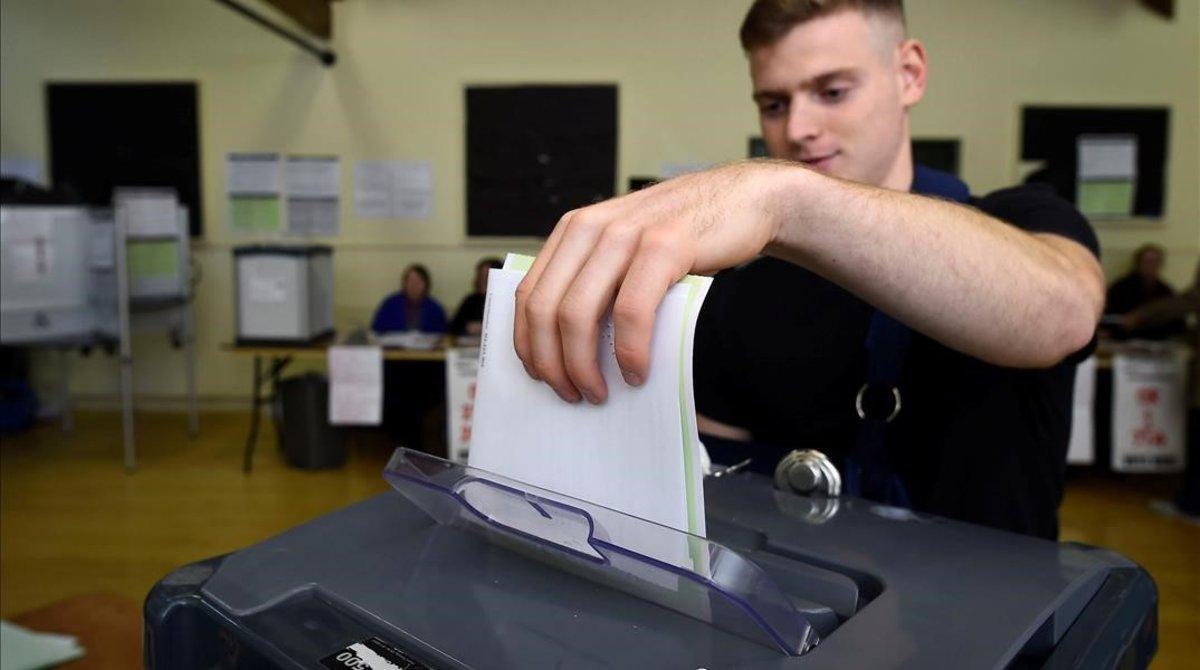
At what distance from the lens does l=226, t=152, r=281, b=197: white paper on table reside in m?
4.80

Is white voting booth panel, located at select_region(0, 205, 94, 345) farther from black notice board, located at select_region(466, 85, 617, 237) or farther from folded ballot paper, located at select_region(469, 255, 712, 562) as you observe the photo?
black notice board, located at select_region(466, 85, 617, 237)

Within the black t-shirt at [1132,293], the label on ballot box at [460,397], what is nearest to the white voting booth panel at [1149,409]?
the black t-shirt at [1132,293]

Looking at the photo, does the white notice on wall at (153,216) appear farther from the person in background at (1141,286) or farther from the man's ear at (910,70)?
the person in background at (1141,286)

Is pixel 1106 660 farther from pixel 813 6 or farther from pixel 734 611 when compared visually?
pixel 813 6

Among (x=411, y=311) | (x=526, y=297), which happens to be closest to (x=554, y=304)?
(x=526, y=297)

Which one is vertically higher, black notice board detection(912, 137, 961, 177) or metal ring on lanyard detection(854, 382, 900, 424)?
black notice board detection(912, 137, 961, 177)

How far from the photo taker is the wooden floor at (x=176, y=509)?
91 centimetres

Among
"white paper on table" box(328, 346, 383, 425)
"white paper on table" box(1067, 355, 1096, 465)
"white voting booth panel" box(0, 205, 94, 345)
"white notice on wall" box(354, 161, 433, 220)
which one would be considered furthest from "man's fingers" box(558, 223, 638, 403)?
"white notice on wall" box(354, 161, 433, 220)

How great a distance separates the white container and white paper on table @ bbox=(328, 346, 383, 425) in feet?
0.98

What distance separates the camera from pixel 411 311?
4.45 m

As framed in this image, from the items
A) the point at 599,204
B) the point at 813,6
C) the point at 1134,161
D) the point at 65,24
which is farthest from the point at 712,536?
the point at 1134,161

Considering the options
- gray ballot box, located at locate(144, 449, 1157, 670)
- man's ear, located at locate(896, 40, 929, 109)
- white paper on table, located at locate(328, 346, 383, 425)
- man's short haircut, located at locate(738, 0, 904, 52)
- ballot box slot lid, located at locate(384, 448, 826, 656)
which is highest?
man's short haircut, located at locate(738, 0, 904, 52)

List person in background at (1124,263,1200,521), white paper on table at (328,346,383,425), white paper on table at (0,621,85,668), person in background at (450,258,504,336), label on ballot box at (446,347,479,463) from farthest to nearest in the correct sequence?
person in background at (450,258,504,336) < white paper on table at (328,346,383,425) < label on ballot box at (446,347,479,463) < person in background at (1124,263,1200,521) < white paper on table at (0,621,85,668)

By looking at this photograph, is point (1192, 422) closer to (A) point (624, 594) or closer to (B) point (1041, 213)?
(B) point (1041, 213)
